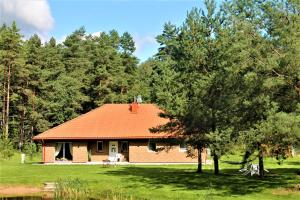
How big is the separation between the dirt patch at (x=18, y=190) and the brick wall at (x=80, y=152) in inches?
740

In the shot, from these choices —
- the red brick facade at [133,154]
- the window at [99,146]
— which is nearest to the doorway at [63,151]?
the red brick facade at [133,154]

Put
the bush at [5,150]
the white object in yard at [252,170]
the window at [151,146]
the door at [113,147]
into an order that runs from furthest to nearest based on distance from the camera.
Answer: the bush at [5,150] → the door at [113,147] → the window at [151,146] → the white object in yard at [252,170]

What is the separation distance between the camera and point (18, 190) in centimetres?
2567

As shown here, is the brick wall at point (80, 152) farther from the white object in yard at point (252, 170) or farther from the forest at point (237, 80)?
the white object in yard at point (252, 170)

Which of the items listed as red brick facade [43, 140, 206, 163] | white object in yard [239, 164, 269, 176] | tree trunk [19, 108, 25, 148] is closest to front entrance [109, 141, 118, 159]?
red brick facade [43, 140, 206, 163]

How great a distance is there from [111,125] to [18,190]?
70.8ft

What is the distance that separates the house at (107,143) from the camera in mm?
44938

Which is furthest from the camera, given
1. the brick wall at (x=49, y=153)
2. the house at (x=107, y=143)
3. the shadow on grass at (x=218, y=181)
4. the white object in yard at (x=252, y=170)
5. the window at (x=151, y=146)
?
the brick wall at (x=49, y=153)

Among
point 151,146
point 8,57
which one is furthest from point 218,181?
point 8,57

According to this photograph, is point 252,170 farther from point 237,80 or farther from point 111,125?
point 111,125

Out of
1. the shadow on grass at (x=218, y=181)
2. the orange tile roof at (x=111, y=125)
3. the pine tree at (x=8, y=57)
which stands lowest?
the shadow on grass at (x=218, y=181)

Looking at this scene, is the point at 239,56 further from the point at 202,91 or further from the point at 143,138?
the point at 143,138

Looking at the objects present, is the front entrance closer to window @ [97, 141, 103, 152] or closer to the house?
the house

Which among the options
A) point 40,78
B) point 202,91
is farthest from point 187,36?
point 40,78
